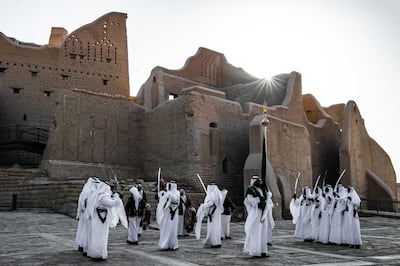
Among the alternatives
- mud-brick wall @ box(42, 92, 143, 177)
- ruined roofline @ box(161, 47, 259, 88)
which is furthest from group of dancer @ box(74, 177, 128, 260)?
ruined roofline @ box(161, 47, 259, 88)

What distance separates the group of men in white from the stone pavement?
301 mm

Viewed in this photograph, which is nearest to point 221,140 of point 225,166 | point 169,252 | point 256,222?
point 225,166

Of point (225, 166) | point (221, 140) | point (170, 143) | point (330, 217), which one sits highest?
point (221, 140)

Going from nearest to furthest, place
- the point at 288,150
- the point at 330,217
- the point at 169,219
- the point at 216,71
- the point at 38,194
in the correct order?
the point at 169,219
the point at 330,217
the point at 38,194
the point at 288,150
the point at 216,71

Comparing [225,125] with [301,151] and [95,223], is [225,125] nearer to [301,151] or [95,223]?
[301,151]

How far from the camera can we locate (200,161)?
23.5m

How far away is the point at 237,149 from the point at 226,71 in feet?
41.9

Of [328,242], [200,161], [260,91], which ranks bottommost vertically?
[328,242]

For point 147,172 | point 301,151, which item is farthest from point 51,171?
point 301,151

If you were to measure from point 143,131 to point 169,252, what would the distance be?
54.8 feet

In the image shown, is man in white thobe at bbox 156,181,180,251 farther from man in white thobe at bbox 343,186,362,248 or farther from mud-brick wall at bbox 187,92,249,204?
mud-brick wall at bbox 187,92,249,204

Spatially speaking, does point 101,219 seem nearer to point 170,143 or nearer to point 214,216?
point 214,216

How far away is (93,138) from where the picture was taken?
25266 millimetres

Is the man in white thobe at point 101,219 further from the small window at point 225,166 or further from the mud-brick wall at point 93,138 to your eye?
the small window at point 225,166
